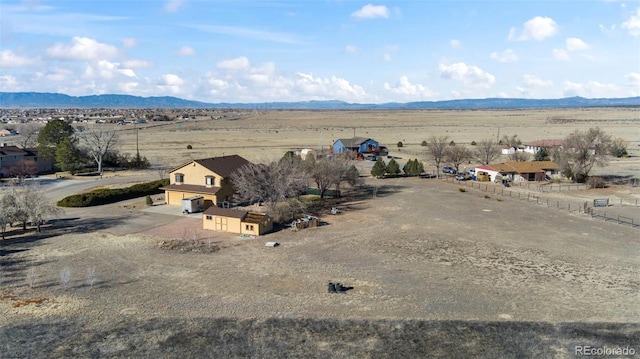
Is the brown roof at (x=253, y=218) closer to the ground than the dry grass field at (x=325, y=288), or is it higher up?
higher up

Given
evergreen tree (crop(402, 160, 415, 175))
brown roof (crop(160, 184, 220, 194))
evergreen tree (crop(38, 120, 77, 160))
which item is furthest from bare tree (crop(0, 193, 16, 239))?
evergreen tree (crop(402, 160, 415, 175))

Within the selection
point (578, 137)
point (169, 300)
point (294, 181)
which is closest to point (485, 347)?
point (169, 300)

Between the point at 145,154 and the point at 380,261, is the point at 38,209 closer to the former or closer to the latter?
the point at 380,261

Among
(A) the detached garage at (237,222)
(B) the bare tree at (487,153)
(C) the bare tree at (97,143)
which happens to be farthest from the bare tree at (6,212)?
(B) the bare tree at (487,153)

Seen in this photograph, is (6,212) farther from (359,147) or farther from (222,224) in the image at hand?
(359,147)

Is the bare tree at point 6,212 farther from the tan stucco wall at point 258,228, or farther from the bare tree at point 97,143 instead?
the bare tree at point 97,143
